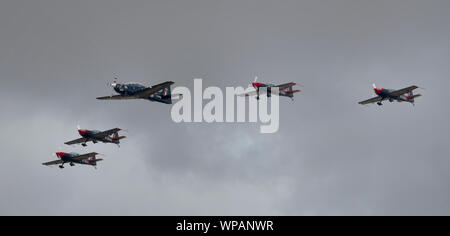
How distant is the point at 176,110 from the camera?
561ft

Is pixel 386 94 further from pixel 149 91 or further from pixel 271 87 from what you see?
pixel 149 91

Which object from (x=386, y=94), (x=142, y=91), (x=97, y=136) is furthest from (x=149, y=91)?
(x=386, y=94)

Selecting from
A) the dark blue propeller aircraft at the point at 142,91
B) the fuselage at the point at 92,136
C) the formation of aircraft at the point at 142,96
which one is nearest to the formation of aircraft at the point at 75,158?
the formation of aircraft at the point at 142,96

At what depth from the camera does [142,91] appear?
158750mm

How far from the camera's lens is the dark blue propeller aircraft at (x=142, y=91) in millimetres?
156875

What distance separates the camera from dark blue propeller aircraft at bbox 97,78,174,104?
157m

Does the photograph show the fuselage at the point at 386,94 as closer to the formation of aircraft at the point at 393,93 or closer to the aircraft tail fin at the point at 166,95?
the formation of aircraft at the point at 393,93

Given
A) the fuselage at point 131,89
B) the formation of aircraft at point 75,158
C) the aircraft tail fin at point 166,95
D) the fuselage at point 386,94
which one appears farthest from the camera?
the formation of aircraft at point 75,158

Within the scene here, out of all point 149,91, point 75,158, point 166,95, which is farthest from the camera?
point 75,158
